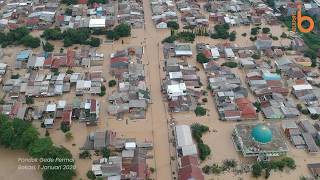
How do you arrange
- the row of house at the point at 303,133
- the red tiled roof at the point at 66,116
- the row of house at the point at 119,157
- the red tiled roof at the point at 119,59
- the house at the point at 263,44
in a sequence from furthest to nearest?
the house at the point at 263,44 → the red tiled roof at the point at 119,59 → the red tiled roof at the point at 66,116 → the row of house at the point at 303,133 → the row of house at the point at 119,157

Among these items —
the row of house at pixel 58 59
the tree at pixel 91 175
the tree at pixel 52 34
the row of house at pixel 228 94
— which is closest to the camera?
the tree at pixel 91 175

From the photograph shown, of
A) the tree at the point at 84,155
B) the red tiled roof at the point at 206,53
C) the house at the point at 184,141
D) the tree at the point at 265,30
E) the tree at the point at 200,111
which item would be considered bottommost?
the tree at the point at 84,155

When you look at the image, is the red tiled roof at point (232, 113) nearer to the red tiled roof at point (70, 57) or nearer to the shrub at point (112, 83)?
the shrub at point (112, 83)

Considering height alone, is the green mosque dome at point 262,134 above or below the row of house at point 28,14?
below

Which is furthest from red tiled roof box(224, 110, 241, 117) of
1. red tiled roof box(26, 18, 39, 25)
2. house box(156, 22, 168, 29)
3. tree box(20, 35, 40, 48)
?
red tiled roof box(26, 18, 39, 25)

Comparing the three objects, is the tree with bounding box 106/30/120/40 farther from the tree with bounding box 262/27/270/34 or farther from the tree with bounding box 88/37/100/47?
the tree with bounding box 262/27/270/34

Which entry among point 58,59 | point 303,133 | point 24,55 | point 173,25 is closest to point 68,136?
point 58,59

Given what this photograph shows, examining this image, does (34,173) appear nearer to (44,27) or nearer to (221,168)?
(221,168)

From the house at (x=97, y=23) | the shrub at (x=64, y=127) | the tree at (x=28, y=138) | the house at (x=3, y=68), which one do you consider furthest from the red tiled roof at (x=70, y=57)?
the tree at (x=28, y=138)
